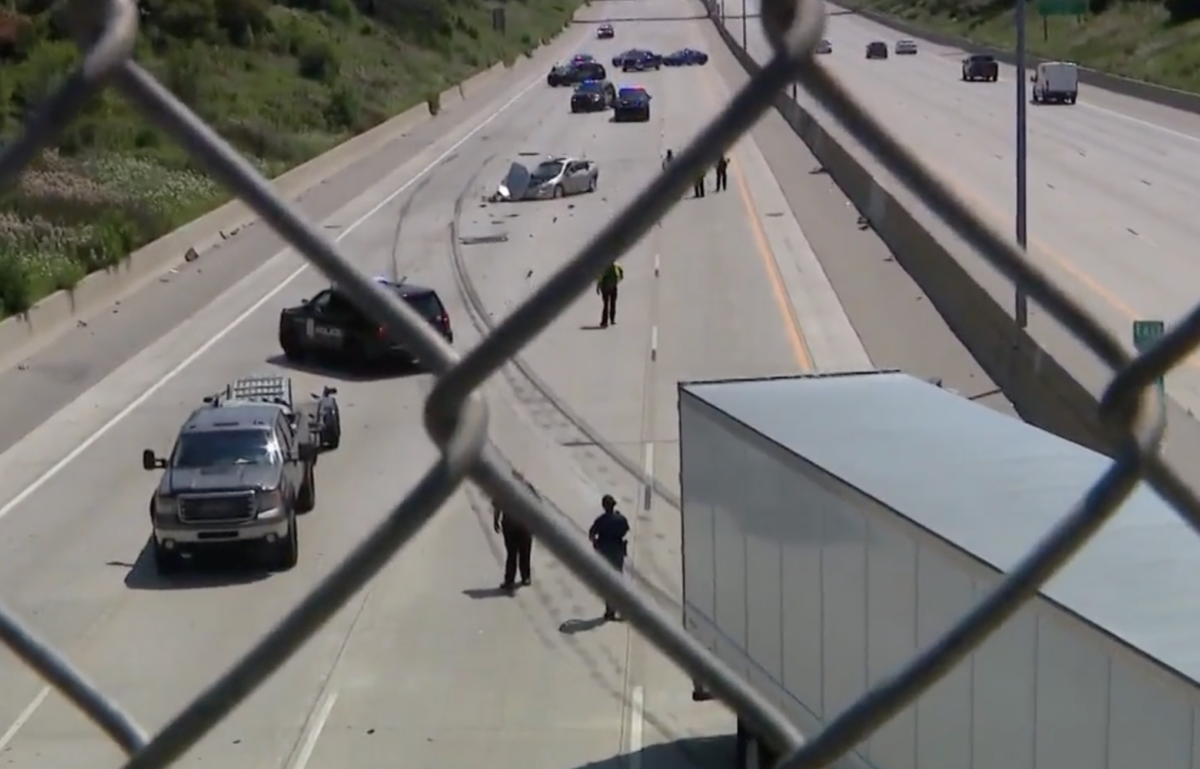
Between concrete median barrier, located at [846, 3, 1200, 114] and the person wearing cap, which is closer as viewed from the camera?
the person wearing cap

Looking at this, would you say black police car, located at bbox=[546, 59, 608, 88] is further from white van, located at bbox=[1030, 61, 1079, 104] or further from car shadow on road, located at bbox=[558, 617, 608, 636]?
car shadow on road, located at bbox=[558, 617, 608, 636]

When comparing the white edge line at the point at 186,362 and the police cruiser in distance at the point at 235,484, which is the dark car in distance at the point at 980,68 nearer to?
the white edge line at the point at 186,362

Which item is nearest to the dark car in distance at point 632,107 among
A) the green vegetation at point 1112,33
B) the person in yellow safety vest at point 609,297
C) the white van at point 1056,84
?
the green vegetation at point 1112,33

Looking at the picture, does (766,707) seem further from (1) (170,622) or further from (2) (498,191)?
(2) (498,191)

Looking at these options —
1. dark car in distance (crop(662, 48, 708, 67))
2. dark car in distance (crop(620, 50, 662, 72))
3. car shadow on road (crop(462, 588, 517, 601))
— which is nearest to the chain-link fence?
car shadow on road (crop(462, 588, 517, 601))

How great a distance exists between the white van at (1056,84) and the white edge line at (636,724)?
5621 centimetres

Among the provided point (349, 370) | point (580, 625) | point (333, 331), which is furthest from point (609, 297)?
point (580, 625)

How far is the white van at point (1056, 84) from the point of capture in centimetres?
6681

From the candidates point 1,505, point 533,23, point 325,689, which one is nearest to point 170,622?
point 325,689

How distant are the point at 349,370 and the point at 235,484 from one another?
9.31 metres

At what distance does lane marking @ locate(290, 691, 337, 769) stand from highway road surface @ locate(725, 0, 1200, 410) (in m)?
4.99

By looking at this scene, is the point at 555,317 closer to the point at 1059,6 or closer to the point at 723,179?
the point at 1059,6

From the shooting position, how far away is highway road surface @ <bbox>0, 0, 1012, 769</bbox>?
41.9 feet

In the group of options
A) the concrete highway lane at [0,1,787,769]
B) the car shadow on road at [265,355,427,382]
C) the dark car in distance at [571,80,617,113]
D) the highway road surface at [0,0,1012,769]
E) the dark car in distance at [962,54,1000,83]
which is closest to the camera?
the concrete highway lane at [0,1,787,769]
